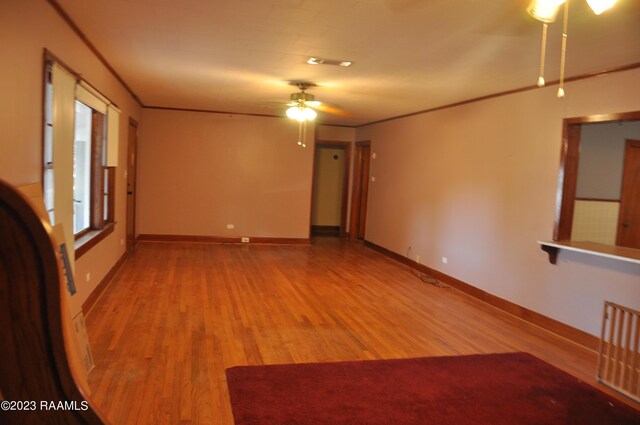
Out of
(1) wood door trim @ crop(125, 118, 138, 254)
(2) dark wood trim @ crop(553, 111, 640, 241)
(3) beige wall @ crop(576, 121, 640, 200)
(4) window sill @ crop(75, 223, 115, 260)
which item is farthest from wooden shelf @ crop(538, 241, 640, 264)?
(1) wood door trim @ crop(125, 118, 138, 254)

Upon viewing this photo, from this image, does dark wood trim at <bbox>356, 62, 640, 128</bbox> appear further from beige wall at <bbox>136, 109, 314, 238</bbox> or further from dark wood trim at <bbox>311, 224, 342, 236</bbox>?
dark wood trim at <bbox>311, 224, 342, 236</bbox>

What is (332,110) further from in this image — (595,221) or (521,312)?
(521,312)

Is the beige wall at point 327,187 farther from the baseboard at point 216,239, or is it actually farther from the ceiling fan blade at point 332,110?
the ceiling fan blade at point 332,110

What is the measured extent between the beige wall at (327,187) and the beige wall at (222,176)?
4.43 ft

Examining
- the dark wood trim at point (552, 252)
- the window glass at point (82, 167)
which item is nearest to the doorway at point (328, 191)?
the window glass at point (82, 167)

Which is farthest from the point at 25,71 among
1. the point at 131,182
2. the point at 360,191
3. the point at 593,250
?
the point at 360,191

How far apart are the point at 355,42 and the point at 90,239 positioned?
3.15 meters

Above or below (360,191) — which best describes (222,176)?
above

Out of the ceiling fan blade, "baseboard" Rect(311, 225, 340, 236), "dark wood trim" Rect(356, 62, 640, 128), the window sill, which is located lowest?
"baseboard" Rect(311, 225, 340, 236)

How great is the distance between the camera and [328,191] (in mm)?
10523

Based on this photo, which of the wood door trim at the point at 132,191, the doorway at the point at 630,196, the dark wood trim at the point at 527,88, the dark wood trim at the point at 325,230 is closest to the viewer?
the dark wood trim at the point at 527,88

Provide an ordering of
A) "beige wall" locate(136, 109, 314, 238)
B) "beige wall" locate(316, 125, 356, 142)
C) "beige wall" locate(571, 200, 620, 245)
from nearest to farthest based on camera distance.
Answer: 1. "beige wall" locate(571, 200, 620, 245)
2. "beige wall" locate(136, 109, 314, 238)
3. "beige wall" locate(316, 125, 356, 142)

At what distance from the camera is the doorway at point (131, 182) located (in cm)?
705

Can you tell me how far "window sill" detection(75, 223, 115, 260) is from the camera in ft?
13.3
